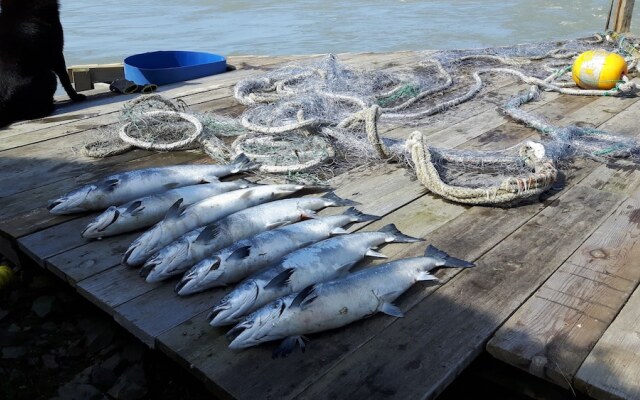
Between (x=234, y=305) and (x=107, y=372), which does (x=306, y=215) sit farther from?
(x=107, y=372)

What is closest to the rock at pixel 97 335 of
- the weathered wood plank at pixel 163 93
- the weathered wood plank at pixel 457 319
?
the weathered wood plank at pixel 457 319

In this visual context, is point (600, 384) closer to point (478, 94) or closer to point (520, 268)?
point (520, 268)

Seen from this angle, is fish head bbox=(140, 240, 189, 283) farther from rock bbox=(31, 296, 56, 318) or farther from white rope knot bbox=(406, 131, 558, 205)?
white rope knot bbox=(406, 131, 558, 205)

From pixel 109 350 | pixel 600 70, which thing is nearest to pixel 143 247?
pixel 109 350

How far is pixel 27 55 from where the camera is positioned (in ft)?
16.9

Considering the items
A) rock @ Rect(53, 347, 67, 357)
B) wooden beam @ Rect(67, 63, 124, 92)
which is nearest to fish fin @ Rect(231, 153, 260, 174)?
rock @ Rect(53, 347, 67, 357)

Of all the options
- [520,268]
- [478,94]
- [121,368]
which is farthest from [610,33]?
[121,368]

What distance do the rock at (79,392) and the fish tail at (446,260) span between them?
1.73 meters

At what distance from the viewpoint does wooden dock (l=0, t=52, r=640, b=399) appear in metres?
2.12

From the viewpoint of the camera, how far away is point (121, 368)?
298 centimetres

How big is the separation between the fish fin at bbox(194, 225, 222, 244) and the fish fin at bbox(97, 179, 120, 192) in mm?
879

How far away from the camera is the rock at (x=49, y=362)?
9.74 feet

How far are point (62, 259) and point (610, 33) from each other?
840cm

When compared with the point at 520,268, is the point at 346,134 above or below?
above
